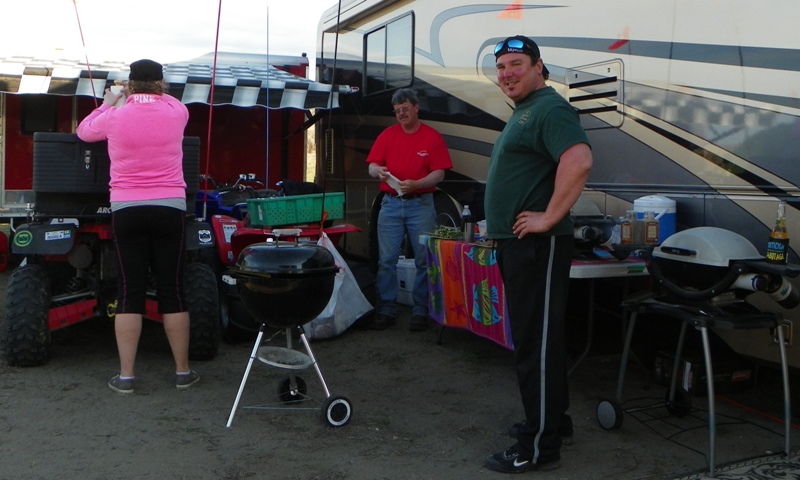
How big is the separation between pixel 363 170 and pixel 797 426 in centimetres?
475

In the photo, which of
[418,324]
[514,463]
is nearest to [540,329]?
[514,463]

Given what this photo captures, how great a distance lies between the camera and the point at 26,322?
15.9ft

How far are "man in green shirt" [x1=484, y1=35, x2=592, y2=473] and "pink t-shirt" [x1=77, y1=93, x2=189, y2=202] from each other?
196cm

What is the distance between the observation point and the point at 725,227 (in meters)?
4.10

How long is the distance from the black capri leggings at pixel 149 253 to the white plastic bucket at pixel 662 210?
8.09 ft

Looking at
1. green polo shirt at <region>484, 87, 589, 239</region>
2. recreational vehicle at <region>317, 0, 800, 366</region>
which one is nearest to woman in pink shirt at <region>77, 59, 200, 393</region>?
recreational vehicle at <region>317, 0, 800, 366</region>

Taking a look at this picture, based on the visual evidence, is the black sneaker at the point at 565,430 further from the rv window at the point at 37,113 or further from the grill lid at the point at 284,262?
the rv window at the point at 37,113

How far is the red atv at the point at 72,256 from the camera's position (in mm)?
4859

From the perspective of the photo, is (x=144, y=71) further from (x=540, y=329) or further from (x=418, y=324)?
(x=418, y=324)

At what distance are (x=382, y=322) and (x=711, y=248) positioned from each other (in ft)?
10.5

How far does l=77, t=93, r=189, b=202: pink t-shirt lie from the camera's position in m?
4.42

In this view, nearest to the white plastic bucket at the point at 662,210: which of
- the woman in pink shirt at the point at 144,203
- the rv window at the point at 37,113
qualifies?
the woman in pink shirt at the point at 144,203

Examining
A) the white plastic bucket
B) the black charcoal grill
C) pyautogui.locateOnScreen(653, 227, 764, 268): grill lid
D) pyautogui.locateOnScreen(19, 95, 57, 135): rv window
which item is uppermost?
pyautogui.locateOnScreen(19, 95, 57, 135): rv window

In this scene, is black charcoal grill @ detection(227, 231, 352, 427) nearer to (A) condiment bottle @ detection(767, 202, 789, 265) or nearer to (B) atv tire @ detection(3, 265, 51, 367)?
(B) atv tire @ detection(3, 265, 51, 367)
